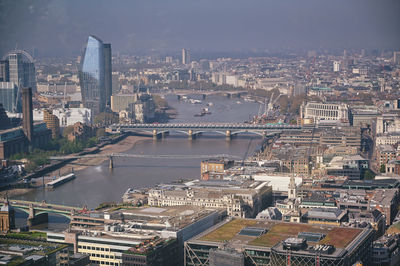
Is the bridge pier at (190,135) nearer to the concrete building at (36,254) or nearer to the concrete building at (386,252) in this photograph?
the concrete building at (386,252)

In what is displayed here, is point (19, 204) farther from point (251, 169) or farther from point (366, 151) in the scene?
point (366, 151)

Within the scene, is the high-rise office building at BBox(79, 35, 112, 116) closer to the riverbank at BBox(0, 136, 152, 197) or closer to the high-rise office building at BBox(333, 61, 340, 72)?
the riverbank at BBox(0, 136, 152, 197)

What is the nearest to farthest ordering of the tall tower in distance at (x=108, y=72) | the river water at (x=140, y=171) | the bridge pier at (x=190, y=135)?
the river water at (x=140, y=171), the bridge pier at (x=190, y=135), the tall tower in distance at (x=108, y=72)

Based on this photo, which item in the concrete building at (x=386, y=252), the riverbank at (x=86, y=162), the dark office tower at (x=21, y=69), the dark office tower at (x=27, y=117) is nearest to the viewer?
the concrete building at (x=386, y=252)

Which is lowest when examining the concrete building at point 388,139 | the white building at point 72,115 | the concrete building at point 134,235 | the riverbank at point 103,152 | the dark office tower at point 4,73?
the riverbank at point 103,152

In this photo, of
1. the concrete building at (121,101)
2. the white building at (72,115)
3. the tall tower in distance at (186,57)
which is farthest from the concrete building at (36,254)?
the tall tower in distance at (186,57)

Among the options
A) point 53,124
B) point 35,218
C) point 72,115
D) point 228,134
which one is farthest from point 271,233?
point 72,115

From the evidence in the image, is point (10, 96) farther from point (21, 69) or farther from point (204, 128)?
point (204, 128)
